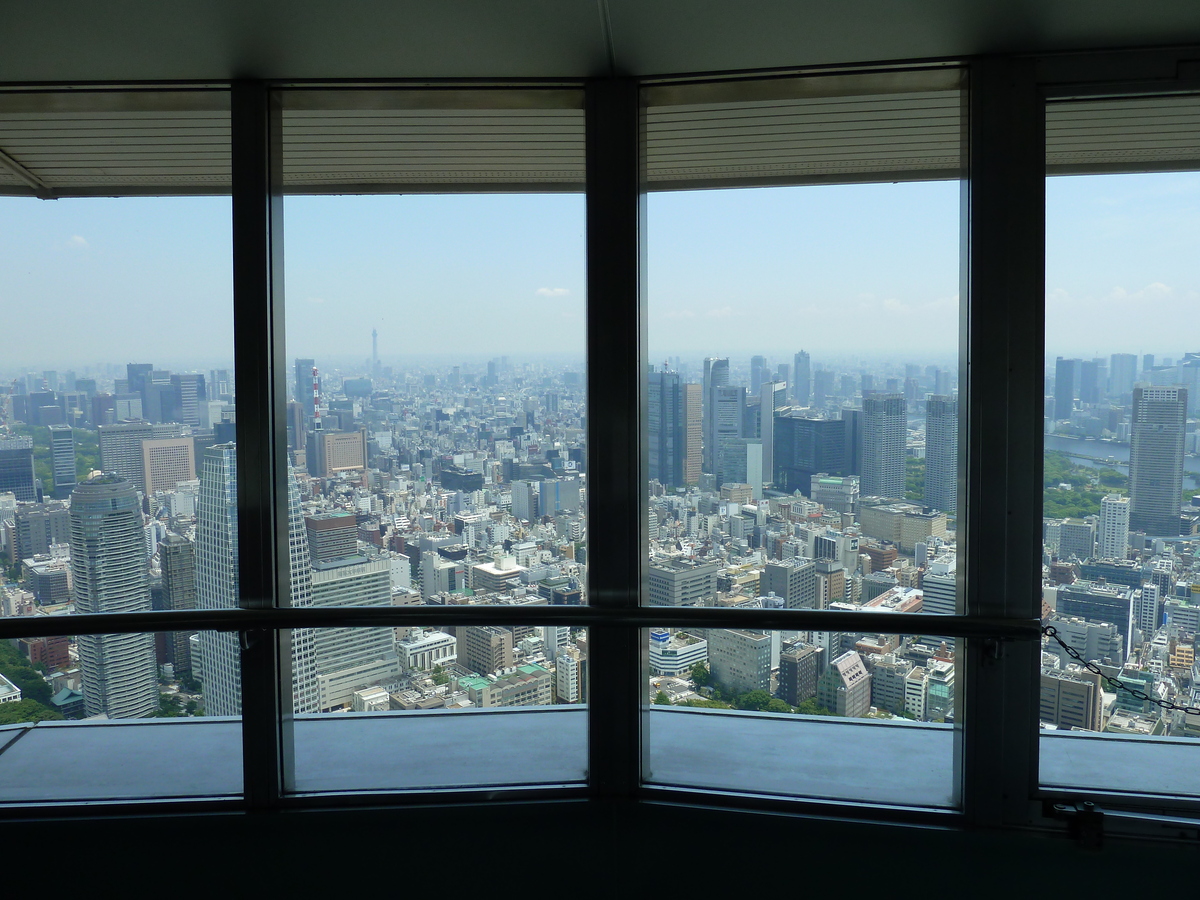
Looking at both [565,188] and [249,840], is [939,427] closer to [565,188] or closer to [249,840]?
[565,188]

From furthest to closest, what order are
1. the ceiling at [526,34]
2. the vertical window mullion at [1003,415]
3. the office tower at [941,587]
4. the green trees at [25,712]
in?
the green trees at [25,712] → the office tower at [941,587] → the vertical window mullion at [1003,415] → the ceiling at [526,34]

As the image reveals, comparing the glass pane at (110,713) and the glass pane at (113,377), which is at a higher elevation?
the glass pane at (113,377)

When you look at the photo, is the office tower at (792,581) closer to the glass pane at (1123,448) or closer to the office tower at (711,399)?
the office tower at (711,399)

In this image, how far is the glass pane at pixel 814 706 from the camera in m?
2.46

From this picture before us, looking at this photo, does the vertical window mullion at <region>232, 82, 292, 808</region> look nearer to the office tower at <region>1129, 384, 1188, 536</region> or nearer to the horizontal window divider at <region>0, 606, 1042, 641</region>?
the horizontal window divider at <region>0, 606, 1042, 641</region>

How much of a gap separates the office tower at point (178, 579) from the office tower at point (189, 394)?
0.42 metres

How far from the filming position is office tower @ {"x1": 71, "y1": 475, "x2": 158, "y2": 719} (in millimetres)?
2547

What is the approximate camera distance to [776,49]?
2260 millimetres

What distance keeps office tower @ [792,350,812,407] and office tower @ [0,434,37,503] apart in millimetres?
2626

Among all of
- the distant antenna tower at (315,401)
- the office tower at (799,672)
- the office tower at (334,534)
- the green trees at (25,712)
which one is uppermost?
the distant antenna tower at (315,401)

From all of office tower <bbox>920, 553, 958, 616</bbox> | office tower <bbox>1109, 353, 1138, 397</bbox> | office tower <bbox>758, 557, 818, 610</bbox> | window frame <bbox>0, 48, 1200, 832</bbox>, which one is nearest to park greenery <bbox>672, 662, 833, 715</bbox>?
window frame <bbox>0, 48, 1200, 832</bbox>


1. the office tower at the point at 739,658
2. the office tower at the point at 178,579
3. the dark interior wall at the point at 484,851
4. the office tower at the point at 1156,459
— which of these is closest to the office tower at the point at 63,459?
the office tower at the point at 178,579

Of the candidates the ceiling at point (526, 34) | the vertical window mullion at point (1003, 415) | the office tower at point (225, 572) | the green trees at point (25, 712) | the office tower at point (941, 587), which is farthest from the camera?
the green trees at point (25, 712)

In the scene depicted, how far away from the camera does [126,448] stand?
2588mm
